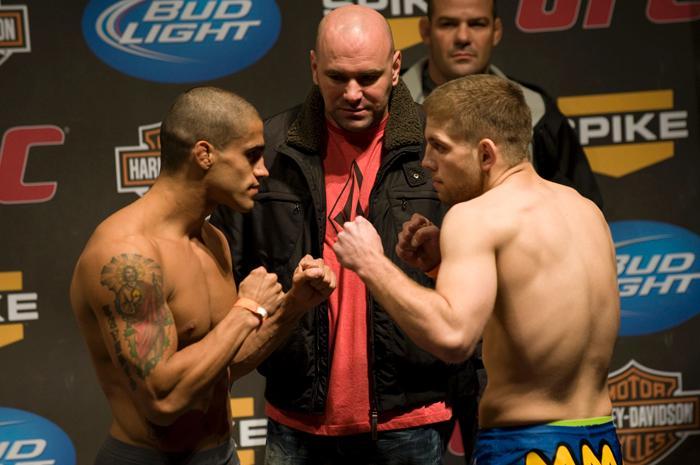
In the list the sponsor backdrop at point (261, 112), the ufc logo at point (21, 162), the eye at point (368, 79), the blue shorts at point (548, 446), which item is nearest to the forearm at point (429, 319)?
the blue shorts at point (548, 446)

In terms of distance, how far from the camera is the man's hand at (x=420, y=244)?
2508 millimetres

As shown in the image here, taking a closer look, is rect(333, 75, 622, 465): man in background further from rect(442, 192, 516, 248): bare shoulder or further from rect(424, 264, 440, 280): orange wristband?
rect(424, 264, 440, 280): orange wristband

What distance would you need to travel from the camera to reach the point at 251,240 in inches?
116

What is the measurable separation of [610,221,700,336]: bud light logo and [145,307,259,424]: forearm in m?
2.30

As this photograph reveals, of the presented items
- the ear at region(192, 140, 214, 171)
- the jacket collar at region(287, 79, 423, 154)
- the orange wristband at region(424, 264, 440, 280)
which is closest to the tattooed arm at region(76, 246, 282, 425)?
the ear at region(192, 140, 214, 171)

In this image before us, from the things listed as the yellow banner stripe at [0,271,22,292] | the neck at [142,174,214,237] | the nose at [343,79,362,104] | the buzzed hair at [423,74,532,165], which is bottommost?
the yellow banner stripe at [0,271,22,292]

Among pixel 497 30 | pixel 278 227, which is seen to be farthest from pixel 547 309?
pixel 497 30

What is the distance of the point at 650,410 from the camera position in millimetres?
4129

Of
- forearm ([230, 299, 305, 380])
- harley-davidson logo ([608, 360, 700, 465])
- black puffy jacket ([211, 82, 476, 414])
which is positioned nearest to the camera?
forearm ([230, 299, 305, 380])

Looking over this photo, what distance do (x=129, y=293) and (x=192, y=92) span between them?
536 mm

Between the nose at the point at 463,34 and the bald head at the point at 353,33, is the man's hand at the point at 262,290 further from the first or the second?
the nose at the point at 463,34

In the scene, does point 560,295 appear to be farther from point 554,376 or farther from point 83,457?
point 83,457

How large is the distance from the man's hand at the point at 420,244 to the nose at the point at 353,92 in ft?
1.51

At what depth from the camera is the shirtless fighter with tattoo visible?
2162 mm
